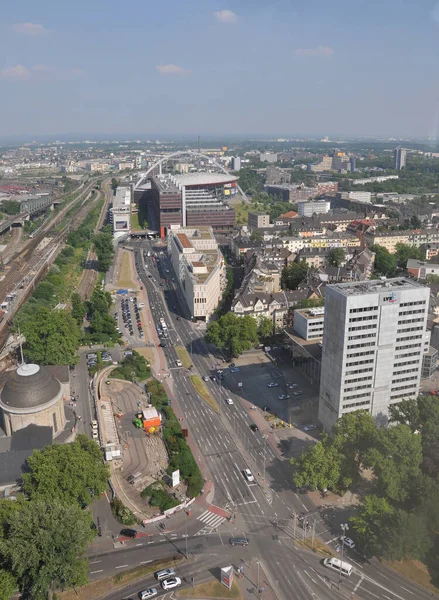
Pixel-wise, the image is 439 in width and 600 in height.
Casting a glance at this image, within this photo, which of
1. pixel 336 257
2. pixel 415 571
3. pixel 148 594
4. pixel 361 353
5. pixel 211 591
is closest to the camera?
pixel 148 594

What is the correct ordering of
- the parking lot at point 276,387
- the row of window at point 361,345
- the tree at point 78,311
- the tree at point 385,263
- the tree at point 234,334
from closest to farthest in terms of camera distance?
the row of window at point 361,345
the parking lot at point 276,387
the tree at point 234,334
the tree at point 78,311
the tree at point 385,263

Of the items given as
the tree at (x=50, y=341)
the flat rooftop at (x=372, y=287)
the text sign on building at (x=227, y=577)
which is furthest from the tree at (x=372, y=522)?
the tree at (x=50, y=341)

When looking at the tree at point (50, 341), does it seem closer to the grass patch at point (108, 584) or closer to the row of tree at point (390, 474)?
the grass patch at point (108, 584)

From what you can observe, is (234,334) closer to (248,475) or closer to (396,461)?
(248,475)

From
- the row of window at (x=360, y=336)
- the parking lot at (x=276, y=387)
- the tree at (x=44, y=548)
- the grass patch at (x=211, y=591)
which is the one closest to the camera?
the tree at (x=44, y=548)

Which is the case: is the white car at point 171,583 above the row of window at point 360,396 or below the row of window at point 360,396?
below

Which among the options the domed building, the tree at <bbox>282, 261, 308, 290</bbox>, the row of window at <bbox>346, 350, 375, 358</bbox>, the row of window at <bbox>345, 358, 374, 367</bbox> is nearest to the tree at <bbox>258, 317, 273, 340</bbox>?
the tree at <bbox>282, 261, 308, 290</bbox>

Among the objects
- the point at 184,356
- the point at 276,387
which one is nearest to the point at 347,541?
the point at 276,387

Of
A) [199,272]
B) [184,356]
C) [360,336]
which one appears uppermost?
[360,336]
